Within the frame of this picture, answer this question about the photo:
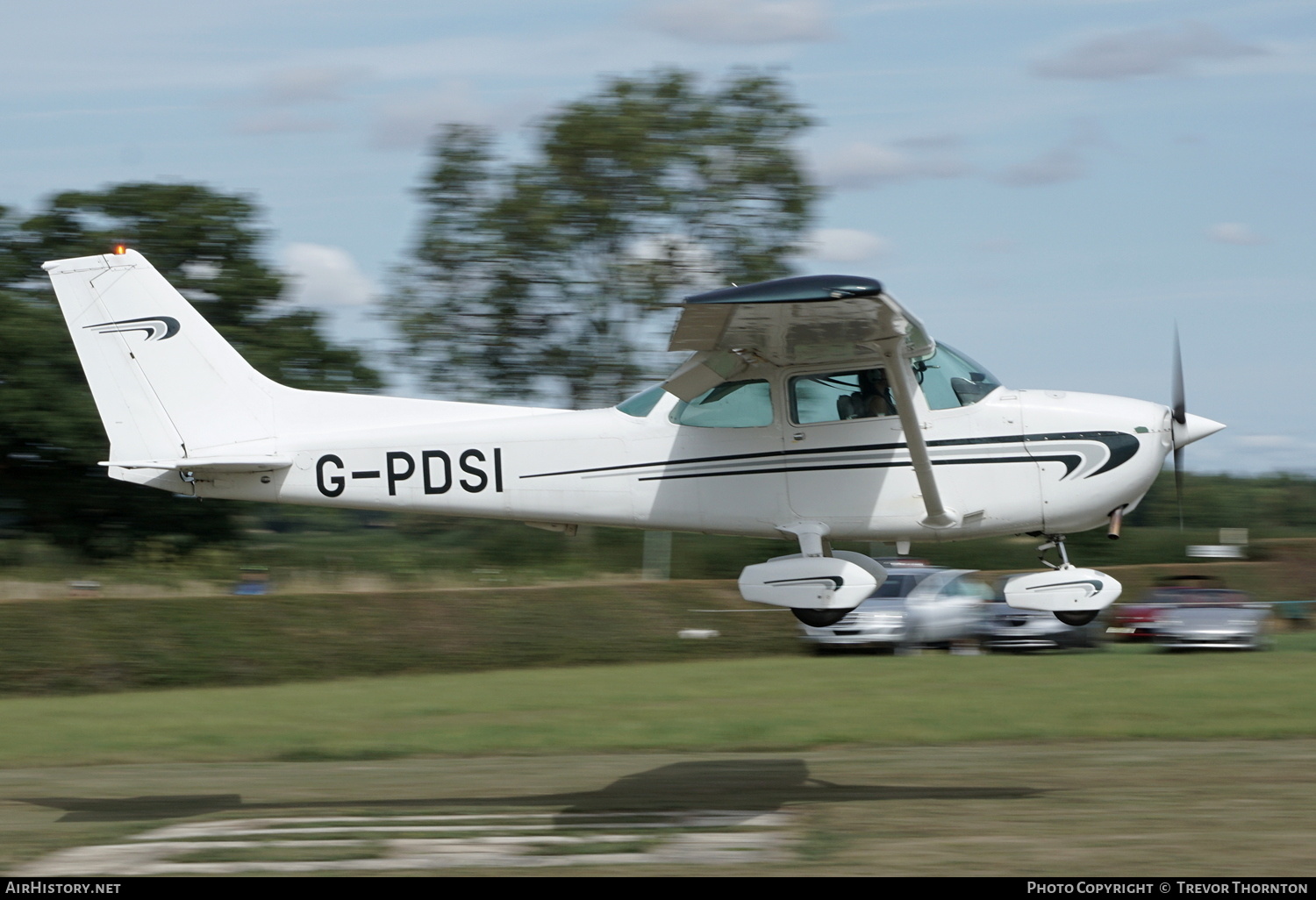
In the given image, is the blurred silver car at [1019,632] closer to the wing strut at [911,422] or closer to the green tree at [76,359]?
the wing strut at [911,422]

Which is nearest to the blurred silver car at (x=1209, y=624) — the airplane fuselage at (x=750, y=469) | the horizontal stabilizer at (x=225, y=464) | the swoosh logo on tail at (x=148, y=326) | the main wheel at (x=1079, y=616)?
the main wheel at (x=1079, y=616)

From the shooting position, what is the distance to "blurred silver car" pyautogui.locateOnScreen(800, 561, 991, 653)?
18.8 m

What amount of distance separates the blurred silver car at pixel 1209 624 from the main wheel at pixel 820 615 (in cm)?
1247

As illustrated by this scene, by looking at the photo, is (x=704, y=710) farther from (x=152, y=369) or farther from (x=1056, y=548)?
(x=152, y=369)

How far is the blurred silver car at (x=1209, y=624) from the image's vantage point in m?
19.5

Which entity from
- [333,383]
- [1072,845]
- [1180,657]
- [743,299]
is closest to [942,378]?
[743,299]

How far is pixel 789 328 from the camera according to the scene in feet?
27.1

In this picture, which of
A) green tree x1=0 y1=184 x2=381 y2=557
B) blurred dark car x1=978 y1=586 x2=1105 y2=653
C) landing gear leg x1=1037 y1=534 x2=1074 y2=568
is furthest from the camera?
green tree x1=0 y1=184 x2=381 y2=557

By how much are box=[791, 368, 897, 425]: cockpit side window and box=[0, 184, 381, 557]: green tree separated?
66.1 feet

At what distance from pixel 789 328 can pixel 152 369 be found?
491cm

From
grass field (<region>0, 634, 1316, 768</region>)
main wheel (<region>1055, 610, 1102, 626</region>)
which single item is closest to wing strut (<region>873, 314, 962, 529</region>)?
main wheel (<region>1055, 610, 1102, 626</region>)

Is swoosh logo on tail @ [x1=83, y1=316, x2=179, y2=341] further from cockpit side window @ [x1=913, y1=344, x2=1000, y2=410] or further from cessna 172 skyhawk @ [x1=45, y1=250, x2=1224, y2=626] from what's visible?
cockpit side window @ [x1=913, y1=344, x2=1000, y2=410]

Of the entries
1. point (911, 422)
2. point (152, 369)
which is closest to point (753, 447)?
point (911, 422)
